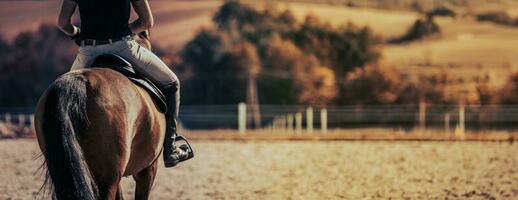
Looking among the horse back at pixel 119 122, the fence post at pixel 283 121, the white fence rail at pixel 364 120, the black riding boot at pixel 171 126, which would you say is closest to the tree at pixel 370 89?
the white fence rail at pixel 364 120

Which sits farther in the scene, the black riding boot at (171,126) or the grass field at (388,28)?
the grass field at (388,28)

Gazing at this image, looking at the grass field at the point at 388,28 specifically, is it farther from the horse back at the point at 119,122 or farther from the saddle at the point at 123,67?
the horse back at the point at 119,122

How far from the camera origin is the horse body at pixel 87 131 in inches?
253

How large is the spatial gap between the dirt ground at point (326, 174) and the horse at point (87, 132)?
4.41 ft

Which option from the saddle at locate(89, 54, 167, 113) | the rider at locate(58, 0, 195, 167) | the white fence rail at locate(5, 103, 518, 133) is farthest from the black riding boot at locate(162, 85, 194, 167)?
the white fence rail at locate(5, 103, 518, 133)

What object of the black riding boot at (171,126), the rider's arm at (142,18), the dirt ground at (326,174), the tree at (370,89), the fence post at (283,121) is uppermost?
the rider's arm at (142,18)

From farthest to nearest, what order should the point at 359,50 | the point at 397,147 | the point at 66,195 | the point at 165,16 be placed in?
the point at 165,16, the point at 359,50, the point at 397,147, the point at 66,195

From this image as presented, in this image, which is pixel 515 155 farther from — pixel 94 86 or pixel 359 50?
pixel 359 50

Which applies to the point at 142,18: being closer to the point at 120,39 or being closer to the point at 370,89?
the point at 120,39

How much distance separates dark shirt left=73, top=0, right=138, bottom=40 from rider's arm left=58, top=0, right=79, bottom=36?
0.39 feet

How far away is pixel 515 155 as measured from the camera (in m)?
21.7

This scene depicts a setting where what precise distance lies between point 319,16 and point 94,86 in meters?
81.5

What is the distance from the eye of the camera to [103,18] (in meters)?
7.96

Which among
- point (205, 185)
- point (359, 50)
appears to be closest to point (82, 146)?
point (205, 185)
